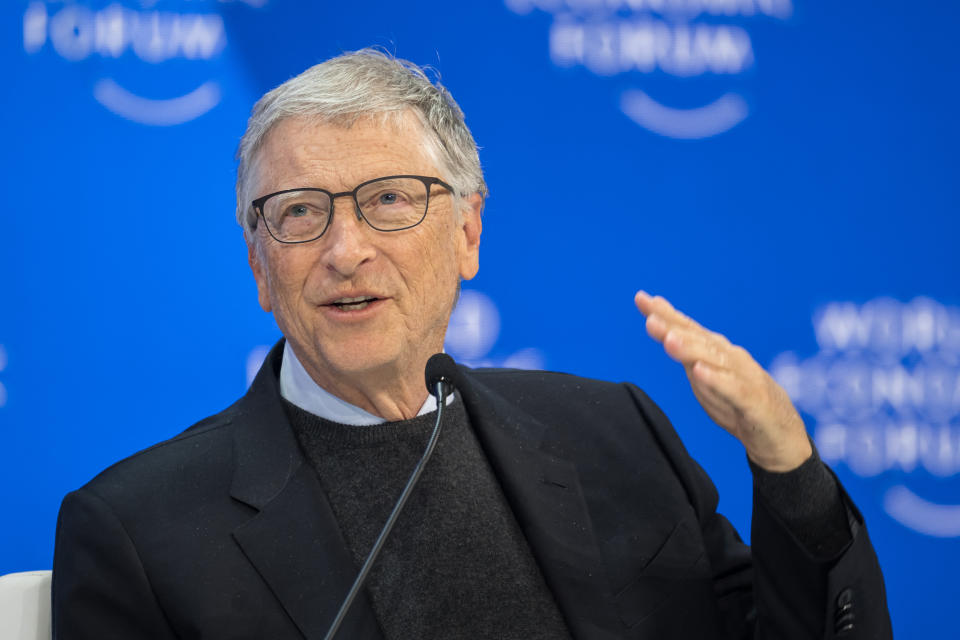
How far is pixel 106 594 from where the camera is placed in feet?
4.40

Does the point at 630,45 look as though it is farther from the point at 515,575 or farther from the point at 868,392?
the point at 515,575

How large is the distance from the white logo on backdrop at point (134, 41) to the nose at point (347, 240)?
926 mm

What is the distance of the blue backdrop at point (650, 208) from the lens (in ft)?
7.35

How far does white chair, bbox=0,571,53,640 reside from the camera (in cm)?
140

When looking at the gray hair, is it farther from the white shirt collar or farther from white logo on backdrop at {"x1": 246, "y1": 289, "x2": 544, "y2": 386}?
white logo on backdrop at {"x1": 246, "y1": 289, "x2": 544, "y2": 386}

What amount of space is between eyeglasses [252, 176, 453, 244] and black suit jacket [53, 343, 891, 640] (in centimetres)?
27

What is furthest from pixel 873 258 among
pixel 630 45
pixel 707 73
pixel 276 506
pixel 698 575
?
pixel 276 506

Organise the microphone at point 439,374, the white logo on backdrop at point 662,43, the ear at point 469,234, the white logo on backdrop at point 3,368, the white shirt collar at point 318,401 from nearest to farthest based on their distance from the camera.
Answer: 1. the microphone at point 439,374
2. the white shirt collar at point 318,401
3. the ear at point 469,234
4. the white logo on backdrop at point 3,368
5. the white logo on backdrop at point 662,43

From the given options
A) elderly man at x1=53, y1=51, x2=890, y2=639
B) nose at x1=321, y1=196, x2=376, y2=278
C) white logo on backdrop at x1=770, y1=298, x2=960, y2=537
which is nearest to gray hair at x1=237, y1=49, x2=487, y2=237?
elderly man at x1=53, y1=51, x2=890, y2=639

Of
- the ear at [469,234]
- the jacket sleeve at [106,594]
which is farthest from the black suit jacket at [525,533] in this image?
the ear at [469,234]

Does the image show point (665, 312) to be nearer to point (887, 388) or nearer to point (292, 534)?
point (292, 534)

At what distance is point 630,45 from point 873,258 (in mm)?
807

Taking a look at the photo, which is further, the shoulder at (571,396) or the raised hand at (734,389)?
the shoulder at (571,396)

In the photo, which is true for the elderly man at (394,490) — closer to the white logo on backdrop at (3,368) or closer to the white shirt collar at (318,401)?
the white shirt collar at (318,401)
